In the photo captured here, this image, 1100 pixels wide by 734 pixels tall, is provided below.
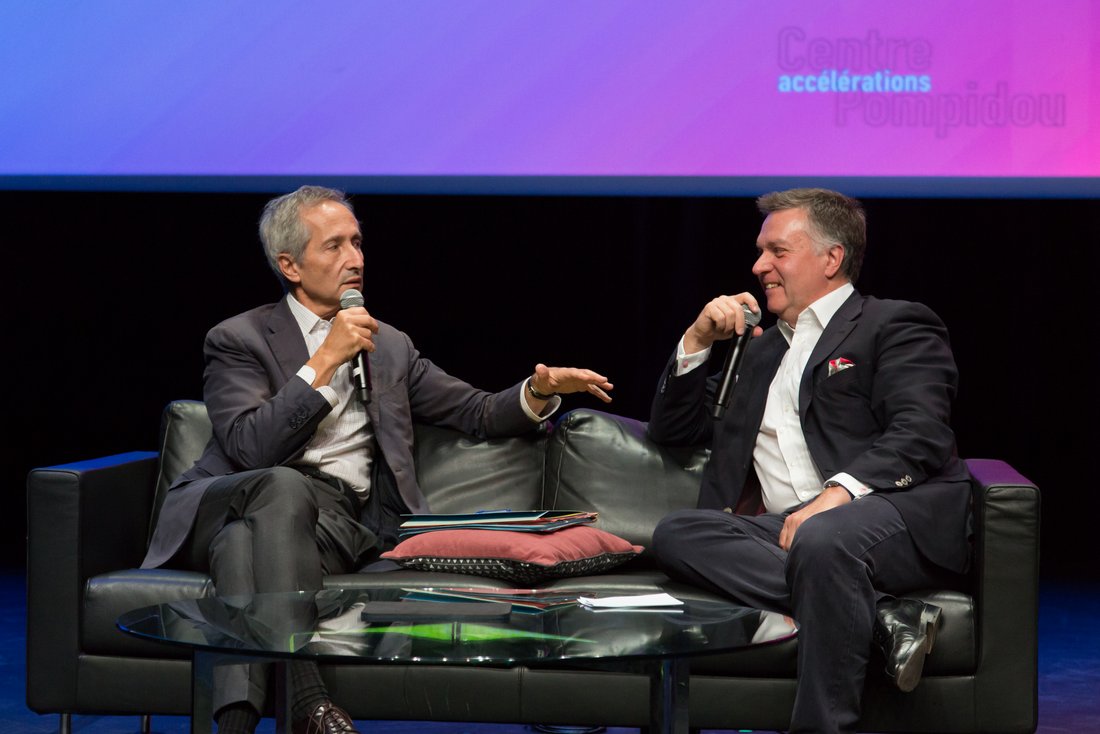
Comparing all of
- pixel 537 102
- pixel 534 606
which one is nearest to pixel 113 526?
pixel 534 606

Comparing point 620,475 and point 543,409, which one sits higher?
point 543,409

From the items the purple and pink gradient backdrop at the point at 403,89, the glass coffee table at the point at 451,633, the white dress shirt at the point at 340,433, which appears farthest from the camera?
the purple and pink gradient backdrop at the point at 403,89

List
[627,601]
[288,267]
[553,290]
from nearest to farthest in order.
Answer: [627,601] → [288,267] → [553,290]

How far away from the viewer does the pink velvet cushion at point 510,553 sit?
265 cm

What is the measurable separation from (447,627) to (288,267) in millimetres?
1415

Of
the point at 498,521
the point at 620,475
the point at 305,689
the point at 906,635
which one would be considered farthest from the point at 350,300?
the point at 906,635

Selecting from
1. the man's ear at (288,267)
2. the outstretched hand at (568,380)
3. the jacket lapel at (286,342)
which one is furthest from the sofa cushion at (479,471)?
the man's ear at (288,267)

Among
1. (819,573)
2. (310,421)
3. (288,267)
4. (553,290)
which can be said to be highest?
(553,290)

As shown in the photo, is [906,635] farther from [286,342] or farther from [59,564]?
[59,564]

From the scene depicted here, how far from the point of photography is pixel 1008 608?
254cm

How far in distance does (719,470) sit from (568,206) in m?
1.94

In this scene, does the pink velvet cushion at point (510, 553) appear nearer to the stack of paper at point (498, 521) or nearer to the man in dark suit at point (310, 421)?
the stack of paper at point (498, 521)

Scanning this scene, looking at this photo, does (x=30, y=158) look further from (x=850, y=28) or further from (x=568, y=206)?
(x=850, y=28)

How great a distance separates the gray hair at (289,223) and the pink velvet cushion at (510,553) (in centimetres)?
78
